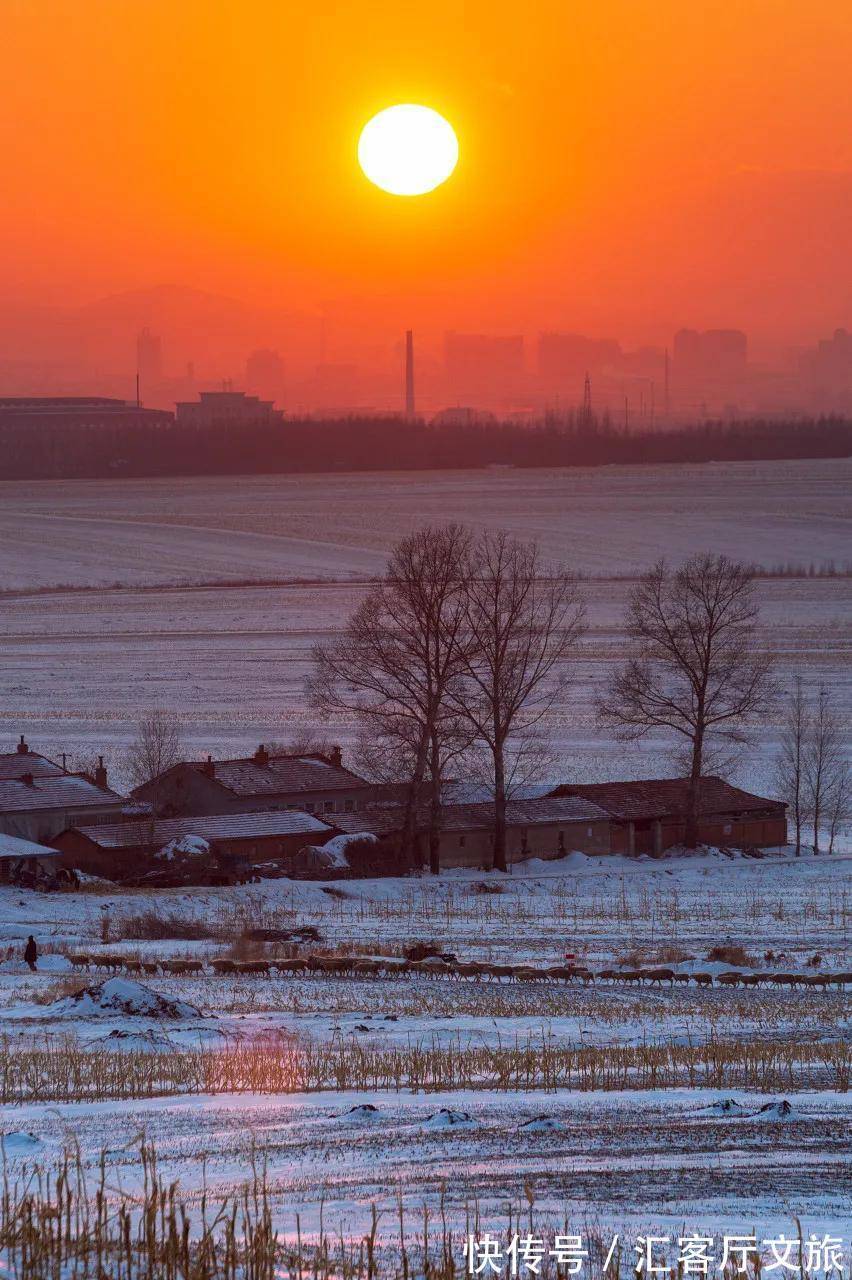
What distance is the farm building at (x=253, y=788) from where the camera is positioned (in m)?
42.1

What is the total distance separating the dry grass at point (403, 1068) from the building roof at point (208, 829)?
21.6 meters

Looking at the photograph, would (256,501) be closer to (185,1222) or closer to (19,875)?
(19,875)

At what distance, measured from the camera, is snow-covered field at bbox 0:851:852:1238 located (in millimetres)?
10062

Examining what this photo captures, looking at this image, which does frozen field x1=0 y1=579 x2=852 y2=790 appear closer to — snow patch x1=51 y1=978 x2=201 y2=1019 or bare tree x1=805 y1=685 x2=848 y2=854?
bare tree x1=805 y1=685 x2=848 y2=854

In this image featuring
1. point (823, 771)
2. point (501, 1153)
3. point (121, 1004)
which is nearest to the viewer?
point (501, 1153)

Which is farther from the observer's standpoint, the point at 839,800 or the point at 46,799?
the point at 839,800

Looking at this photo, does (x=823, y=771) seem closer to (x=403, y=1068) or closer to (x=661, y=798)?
(x=661, y=798)

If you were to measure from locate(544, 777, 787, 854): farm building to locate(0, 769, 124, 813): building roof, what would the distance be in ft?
39.9

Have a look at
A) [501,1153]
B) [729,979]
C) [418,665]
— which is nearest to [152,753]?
[418,665]

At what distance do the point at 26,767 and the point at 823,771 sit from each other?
2165 centimetres

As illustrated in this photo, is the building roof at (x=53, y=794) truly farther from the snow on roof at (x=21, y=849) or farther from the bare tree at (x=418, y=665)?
the bare tree at (x=418, y=665)

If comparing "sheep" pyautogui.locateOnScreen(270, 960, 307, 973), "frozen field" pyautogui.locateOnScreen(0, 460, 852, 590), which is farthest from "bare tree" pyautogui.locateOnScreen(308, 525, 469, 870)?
"frozen field" pyautogui.locateOnScreen(0, 460, 852, 590)

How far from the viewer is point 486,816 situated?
42750mm

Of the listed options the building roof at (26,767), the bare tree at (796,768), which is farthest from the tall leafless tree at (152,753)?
the bare tree at (796,768)
